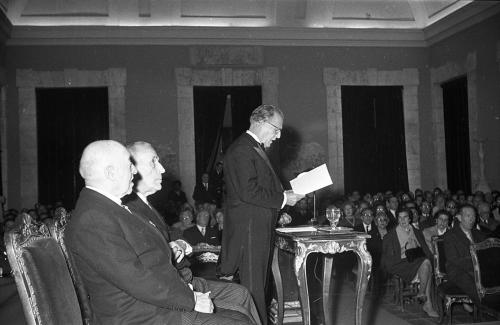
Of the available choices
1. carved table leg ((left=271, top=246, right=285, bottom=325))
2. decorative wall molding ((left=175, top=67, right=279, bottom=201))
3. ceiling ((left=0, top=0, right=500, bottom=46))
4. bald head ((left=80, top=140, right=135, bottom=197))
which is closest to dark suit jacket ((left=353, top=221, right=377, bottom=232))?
carved table leg ((left=271, top=246, right=285, bottom=325))

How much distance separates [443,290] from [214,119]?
876 cm

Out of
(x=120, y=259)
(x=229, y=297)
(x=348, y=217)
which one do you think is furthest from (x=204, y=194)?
(x=120, y=259)

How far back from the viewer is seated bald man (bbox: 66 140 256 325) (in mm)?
2266

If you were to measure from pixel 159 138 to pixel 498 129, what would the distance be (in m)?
7.39

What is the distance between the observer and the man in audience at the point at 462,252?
456 centimetres

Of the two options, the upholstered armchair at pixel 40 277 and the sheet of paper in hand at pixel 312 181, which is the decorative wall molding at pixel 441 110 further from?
the upholstered armchair at pixel 40 277

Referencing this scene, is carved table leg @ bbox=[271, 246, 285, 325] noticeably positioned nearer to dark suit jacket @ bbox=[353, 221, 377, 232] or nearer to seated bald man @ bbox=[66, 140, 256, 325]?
seated bald man @ bbox=[66, 140, 256, 325]

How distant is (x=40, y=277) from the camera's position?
199 centimetres

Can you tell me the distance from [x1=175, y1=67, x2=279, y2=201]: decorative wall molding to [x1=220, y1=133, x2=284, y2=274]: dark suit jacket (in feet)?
29.1

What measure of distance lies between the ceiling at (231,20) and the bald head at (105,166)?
10541mm

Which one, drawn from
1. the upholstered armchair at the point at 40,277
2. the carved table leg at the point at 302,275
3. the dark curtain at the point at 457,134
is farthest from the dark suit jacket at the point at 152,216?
the dark curtain at the point at 457,134

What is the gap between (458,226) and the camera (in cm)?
513

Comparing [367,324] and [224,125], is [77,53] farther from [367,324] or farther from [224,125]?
[367,324]

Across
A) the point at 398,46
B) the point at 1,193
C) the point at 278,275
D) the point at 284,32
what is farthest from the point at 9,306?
the point at 398,46
